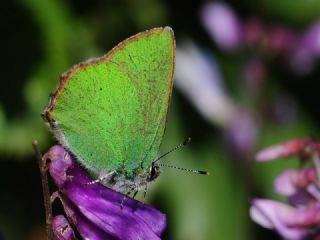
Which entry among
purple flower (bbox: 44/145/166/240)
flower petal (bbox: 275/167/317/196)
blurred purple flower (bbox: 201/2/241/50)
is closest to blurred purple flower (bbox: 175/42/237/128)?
blurred purple flower (bbox: 201/2/241/50)

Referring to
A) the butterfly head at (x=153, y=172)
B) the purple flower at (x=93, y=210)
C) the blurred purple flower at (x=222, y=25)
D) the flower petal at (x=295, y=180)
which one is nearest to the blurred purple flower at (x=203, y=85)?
the blurred purple flower at (x=222, y=25)

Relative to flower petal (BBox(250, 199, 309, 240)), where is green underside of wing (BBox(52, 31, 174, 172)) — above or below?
above

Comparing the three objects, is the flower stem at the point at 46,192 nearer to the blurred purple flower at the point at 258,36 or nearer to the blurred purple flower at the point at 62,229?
the blurred purple flower at the point at 62,229

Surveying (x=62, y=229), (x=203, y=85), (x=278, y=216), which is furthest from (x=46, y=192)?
(x=203, y=85)

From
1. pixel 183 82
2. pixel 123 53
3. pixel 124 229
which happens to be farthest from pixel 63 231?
pixel 183 82

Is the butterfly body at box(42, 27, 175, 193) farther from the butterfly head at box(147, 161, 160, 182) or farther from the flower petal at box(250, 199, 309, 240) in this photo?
the flower petal at box(250, 199, 309, 240)

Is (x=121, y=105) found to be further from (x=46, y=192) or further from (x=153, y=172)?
(x=46, y=192)
